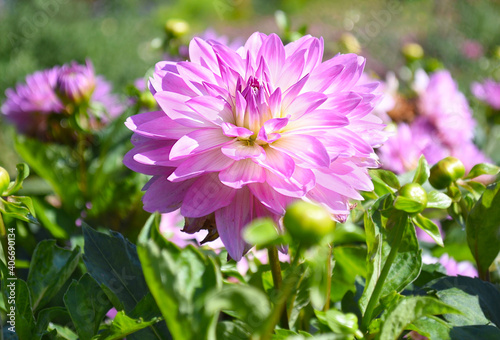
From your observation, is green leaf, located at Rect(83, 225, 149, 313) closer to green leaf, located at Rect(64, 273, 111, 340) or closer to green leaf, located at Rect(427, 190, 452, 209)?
green leaf, located at Rect(64, 273, 111, 340)

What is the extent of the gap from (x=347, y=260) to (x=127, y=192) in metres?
0.42

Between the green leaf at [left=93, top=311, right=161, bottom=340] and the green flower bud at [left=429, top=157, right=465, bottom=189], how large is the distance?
0.25 meters

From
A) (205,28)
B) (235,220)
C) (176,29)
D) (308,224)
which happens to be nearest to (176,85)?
(235,220)

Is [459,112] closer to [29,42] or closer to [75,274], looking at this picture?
[75,274]

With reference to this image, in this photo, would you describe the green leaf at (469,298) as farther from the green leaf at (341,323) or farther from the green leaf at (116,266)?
the green leaf at (116,266)

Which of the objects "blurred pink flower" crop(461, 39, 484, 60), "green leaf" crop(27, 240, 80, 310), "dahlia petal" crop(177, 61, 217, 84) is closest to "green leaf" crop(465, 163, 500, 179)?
"dahlia petal" crop(177, 61, 217, 84)

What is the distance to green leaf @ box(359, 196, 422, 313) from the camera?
14.2 inches

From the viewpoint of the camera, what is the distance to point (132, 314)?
347mm

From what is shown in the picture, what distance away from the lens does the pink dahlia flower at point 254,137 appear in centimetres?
35

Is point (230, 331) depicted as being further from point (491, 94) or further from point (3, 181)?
point (491, 94)

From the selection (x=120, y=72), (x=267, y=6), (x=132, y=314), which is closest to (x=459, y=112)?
(x=132, y=314)

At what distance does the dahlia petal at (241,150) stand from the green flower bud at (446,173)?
16 centimetres

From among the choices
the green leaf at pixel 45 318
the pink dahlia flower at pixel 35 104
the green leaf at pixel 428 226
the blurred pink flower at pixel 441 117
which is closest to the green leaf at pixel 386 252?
the green leaf at pixel 428 226

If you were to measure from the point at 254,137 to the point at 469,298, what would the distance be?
212mm
